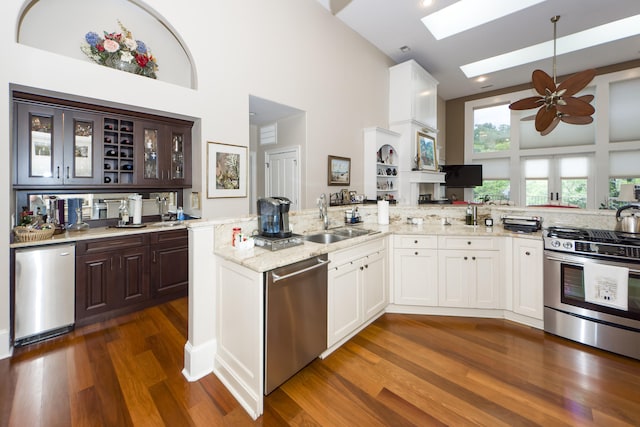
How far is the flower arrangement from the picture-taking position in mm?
2951

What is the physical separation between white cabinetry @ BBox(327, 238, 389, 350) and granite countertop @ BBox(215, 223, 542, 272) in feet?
0.27

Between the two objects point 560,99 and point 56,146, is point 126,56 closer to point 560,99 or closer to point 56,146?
point 56,146

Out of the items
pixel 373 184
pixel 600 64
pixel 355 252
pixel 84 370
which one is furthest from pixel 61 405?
pixel 600 64

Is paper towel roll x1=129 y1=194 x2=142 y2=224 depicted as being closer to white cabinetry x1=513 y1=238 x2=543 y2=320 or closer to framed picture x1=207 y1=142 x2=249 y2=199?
framed picture x1=207 y1=142 x2=249 y2=199

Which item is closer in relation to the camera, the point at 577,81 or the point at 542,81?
the point at 577,81

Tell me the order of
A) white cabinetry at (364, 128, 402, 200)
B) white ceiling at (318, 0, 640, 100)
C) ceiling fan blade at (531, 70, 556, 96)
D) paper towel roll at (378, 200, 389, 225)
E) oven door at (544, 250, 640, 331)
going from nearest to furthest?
oven door at (544, 250, 640, 331) < paper towel roll at (378, 200, 389, 225) < ceiling fan blade at (531, 70, 556, 96) < white ceiling at (318, 0, 640, 100) < white cabinetry at (364, 128, 402, 200)

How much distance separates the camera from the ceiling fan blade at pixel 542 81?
3631 mm

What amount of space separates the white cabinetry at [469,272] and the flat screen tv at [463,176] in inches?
184

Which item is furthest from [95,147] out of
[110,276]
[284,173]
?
[284,173]

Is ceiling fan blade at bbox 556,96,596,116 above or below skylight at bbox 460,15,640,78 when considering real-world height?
below

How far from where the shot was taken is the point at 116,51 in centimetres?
301

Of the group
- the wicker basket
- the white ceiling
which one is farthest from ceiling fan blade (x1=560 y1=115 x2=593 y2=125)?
the wicker basket

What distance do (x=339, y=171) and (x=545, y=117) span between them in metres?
3.24

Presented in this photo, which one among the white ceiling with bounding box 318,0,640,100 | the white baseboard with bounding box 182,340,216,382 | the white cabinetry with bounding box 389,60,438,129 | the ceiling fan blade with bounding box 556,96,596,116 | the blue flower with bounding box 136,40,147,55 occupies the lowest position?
the white baseboard with bounding box 182,340,216,382
